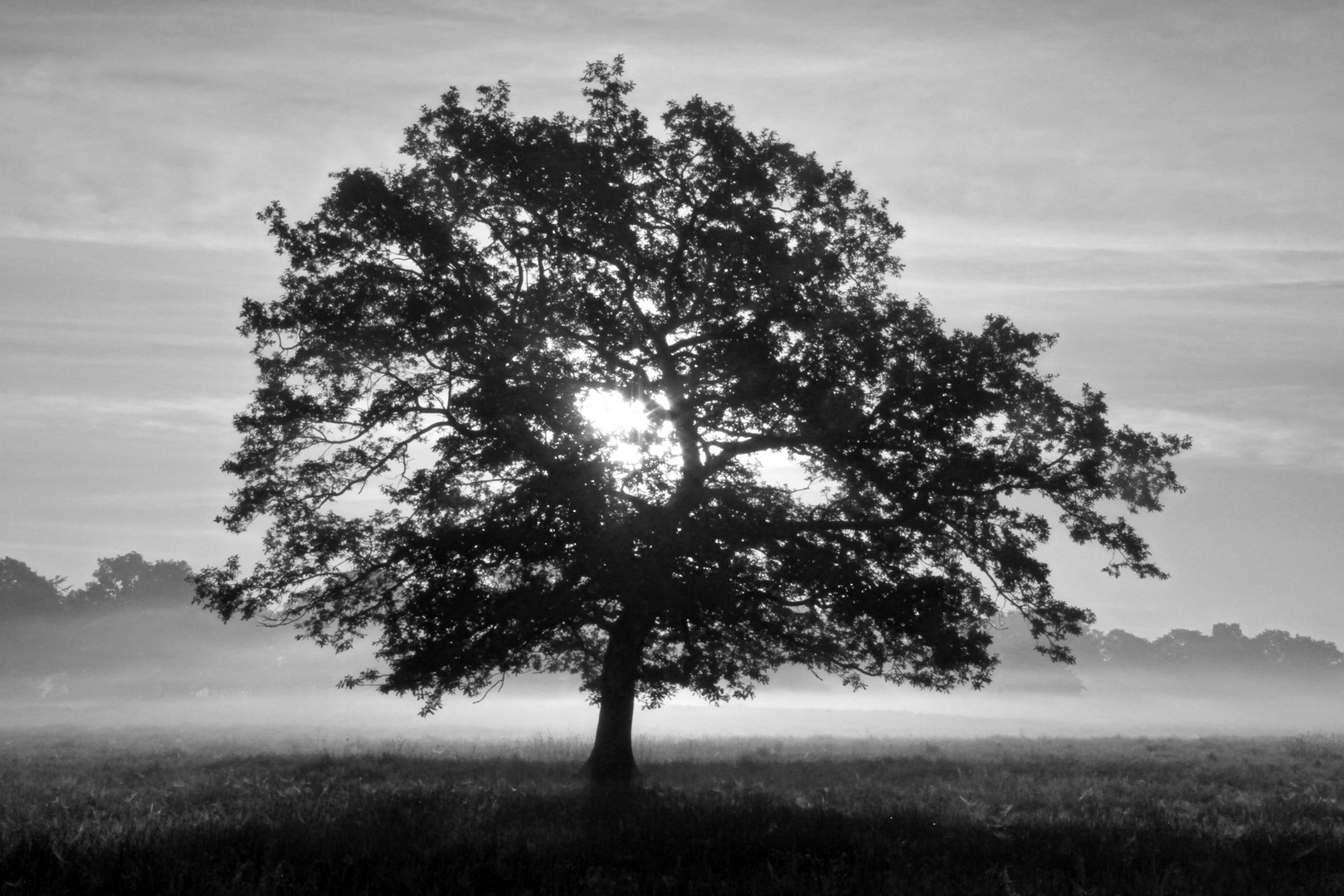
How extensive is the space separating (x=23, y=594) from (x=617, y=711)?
101 meters

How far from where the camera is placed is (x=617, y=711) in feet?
67.6

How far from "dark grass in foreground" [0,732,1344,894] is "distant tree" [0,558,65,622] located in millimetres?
92403

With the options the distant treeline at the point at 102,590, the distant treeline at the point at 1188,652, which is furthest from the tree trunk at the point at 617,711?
the distant treeline at the point at 1188,652

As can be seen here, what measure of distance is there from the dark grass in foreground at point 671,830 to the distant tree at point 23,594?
9240 centimetres

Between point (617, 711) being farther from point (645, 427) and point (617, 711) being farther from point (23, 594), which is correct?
point (23, 594)

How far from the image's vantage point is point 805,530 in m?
20.1

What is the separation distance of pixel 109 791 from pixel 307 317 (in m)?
9.40

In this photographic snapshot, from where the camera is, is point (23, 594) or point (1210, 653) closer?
point (23, 594)

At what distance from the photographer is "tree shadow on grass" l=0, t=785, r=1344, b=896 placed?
939cm

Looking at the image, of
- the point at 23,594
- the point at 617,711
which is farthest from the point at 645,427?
the point at 23,594

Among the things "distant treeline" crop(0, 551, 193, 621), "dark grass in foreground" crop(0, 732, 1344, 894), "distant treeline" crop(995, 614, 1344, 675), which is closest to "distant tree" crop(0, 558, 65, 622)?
"distant treeline" crop(0, 551, 193, 621)

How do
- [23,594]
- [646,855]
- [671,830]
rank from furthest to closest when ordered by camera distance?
[23,594] < [671,830] < [646,855]

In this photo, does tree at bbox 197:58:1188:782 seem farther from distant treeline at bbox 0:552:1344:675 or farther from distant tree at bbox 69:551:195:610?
distant treeline at bbox 0:552:1344:675

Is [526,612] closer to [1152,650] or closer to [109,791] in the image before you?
[109,791]
